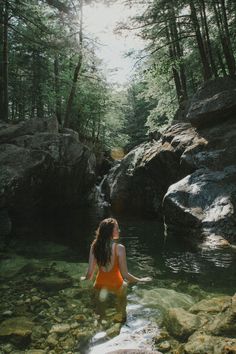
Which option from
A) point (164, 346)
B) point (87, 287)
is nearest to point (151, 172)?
point (87, 287)

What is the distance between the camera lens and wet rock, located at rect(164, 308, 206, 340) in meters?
4.86

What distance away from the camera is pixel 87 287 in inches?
294

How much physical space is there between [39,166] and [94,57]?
10.9 metres

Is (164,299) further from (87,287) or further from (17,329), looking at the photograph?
(17,329)

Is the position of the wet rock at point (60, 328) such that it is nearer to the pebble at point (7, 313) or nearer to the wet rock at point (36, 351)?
the wet rock at point (36, 351)

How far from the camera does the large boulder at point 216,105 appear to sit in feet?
50.0

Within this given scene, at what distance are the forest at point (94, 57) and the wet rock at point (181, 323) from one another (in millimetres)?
13548

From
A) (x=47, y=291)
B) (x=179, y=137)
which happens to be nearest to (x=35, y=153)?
(x=179, y=137)

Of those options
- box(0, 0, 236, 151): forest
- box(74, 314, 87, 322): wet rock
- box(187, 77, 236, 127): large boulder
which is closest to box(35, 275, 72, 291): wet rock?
box(74, 314, 87, 322): wet rock

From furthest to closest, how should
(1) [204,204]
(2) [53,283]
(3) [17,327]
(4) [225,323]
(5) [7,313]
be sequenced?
1. (1) [204,204]
2. (2) [53,283]
3. (5) [7,313]
4. (3) [17,327]
5. (4) [225,323]

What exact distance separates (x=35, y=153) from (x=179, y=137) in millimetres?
6791

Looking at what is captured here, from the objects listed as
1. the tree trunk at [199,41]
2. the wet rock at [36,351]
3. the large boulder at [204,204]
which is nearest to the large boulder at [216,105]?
the tree trunk at [199,41]

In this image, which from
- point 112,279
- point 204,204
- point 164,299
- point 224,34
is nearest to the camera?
point 112,279

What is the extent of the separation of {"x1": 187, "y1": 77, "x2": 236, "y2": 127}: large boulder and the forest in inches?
45.7
